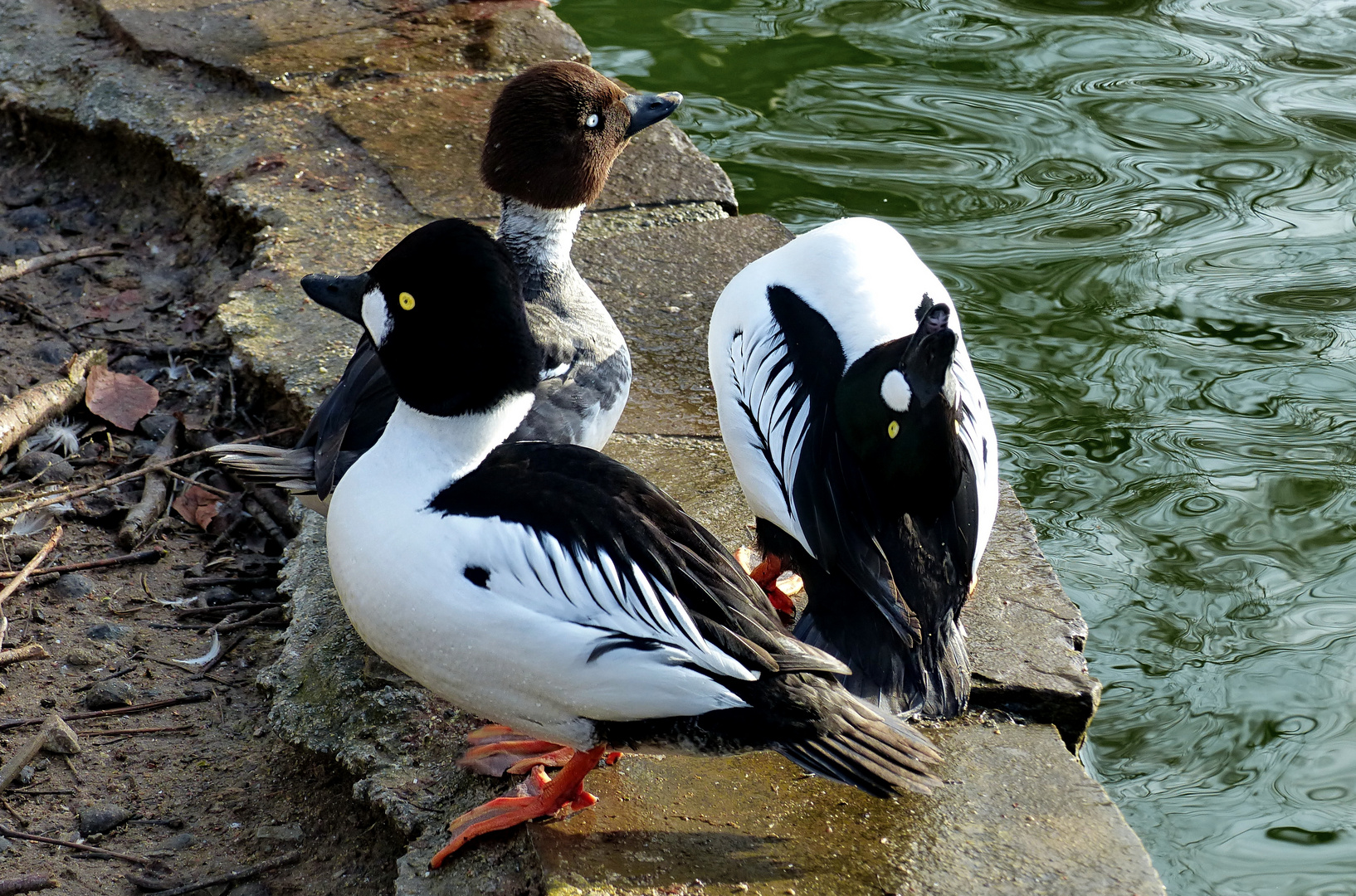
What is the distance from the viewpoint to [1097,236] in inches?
220

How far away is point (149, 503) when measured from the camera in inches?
142

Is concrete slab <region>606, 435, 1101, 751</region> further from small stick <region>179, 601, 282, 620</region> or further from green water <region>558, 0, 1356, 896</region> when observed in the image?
small stick <region>179, 601, 282, 620</region>

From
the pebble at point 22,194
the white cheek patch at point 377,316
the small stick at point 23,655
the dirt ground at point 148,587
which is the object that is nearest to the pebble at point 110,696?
the dirt ground at point 148,587

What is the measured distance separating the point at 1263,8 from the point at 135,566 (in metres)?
6.50

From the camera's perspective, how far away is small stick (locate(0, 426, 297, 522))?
134 inches

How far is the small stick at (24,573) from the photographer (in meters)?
3.07

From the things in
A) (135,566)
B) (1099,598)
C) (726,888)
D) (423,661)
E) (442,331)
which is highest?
(442,331)

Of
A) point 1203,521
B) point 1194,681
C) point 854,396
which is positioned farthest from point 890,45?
point 854,396

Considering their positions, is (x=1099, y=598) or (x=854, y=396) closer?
(x=854, y=396)

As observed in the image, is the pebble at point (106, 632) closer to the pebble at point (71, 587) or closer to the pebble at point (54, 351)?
the pebble at point (71, 587)

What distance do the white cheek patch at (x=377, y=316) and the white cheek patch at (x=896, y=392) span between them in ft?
3.24

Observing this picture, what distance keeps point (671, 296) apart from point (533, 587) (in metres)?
2.26

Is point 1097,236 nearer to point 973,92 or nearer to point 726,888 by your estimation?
point 973,92

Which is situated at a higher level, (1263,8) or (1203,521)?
(1263,8)
